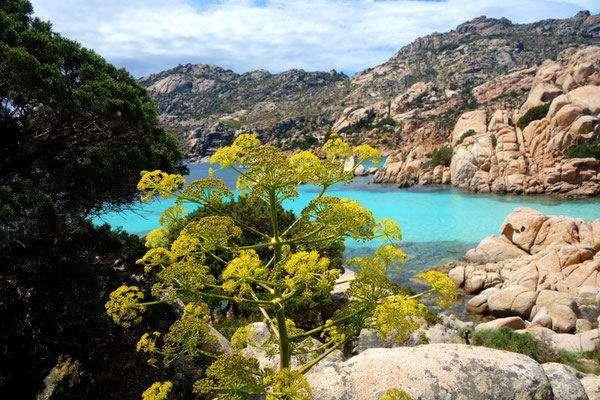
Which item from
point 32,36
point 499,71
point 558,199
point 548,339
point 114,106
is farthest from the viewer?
point 499,71

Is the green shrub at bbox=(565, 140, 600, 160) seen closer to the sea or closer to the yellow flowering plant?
the sea

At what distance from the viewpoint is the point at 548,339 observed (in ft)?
37.1

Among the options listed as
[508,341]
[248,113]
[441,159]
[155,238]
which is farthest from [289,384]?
[248,113]

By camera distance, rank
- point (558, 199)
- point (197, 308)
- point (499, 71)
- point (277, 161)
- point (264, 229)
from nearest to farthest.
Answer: point (277, 161) < point (197, 308) < point (264, 229) < point (558, 199) < point (499, 71)

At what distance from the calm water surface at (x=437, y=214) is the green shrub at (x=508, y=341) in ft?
25.4

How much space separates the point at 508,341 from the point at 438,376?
264 inches

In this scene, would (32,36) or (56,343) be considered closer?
(56,343)

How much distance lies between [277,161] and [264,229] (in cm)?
1039

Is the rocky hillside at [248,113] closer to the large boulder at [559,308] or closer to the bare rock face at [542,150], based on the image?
the bare rock face at [542,150]

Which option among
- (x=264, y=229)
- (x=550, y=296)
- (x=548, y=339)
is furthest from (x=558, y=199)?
(x=264, y=229)

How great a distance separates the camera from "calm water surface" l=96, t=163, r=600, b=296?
23.5m

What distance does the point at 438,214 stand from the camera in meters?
34.2

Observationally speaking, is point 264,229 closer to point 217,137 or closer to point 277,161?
point 277,161

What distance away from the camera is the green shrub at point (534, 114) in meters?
44.6
